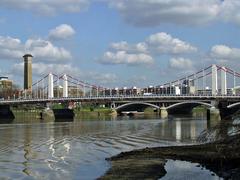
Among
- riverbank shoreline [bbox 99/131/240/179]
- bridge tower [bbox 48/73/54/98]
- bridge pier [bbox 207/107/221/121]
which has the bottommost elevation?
riverbank shoreline [bbox 99/131/240/179]

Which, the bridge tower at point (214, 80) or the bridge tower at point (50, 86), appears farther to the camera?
the bridge tower at point (50, 86)

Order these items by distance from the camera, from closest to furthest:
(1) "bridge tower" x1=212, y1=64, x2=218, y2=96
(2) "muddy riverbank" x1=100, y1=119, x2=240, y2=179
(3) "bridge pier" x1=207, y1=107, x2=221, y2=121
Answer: (2) "muddy riverbank" x1=100, y1=119, x2=240, y2=179
(3) "bridge pier" x1=207, y1=107, x2=221, y2=121
(1) "bridge tower" x1=212, y1=64, x2=218, y2=96

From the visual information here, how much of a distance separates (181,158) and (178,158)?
19 cm

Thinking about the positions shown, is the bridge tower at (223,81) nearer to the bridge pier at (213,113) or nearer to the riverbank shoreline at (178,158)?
the bridge pier at (213,113)

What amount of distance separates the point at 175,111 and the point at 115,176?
133m

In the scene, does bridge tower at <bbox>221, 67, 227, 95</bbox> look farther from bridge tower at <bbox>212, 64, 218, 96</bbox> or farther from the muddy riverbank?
the muddy riverbank

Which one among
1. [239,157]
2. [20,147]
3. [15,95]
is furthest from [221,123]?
[15,95]

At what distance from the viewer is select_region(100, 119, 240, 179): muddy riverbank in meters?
20.0

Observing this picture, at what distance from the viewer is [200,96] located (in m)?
113

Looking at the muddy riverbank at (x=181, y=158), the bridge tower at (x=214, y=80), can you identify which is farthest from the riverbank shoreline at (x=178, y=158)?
the bridge tower at (x=214, y=80)

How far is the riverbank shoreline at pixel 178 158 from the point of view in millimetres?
20378

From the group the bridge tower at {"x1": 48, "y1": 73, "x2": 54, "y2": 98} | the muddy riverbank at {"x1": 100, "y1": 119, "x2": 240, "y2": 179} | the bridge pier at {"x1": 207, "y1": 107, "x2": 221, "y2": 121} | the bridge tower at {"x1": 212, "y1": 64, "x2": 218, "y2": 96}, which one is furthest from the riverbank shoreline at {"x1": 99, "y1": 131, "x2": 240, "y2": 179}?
the bridge tower at {"x1": 48, "y1": 73, "x2": 54, "y2": 98}

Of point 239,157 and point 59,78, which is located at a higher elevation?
point 59,78

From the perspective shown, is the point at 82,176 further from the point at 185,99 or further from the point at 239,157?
the point at 185,99
